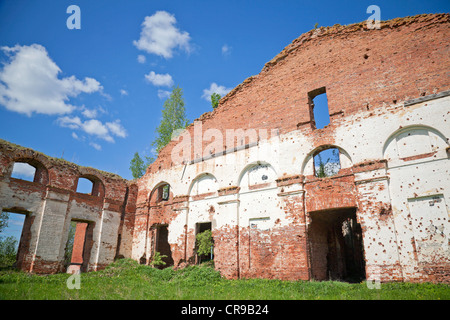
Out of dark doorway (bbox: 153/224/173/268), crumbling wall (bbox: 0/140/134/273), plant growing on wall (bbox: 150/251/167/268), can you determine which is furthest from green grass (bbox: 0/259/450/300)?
dark doorway (bbox: 153/224/173/268)

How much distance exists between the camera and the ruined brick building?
856 cm

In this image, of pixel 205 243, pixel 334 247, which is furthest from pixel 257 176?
pixel 334 247

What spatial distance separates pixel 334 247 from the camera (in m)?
12.4

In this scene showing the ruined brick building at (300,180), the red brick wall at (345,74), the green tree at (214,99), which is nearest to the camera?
the ruined brick building at (300,180)

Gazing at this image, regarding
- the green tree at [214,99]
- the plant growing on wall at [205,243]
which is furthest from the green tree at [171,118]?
the plant growing on wall at [205,243]

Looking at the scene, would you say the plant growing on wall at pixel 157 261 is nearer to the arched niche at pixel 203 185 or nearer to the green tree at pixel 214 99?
the arched niche at pixel 203 185

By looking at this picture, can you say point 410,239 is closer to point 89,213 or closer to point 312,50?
point 312,50

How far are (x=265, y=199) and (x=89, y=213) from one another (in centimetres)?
984

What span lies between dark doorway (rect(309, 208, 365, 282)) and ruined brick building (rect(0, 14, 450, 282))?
0.07 meters

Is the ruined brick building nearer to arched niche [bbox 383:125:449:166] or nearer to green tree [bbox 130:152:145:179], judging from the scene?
arched niche [bbox 383:125:449:166]

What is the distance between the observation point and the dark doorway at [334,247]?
34.8ft

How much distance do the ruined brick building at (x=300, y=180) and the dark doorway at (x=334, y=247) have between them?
7cm

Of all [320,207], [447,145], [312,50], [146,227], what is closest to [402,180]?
[447,145]

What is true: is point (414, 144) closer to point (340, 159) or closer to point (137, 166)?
point (340, 159)
